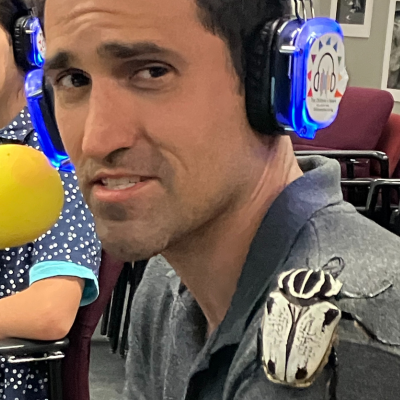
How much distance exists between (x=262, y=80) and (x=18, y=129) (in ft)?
2.71

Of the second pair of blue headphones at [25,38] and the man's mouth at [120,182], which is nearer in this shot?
the man's mouth at [120,182]

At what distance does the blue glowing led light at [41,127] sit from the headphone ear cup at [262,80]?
0.29 meters

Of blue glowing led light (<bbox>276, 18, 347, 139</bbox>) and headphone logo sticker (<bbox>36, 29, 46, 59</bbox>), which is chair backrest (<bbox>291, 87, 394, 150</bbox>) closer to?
headphone logo sticker (<bbox>36, 29, 46, 59</bbox>)

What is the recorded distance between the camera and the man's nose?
2.32 ft

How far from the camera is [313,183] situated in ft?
2.53

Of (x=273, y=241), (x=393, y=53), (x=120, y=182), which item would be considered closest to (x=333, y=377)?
(x=273, y=241)

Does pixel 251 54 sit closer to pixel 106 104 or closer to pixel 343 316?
pixel 106 104

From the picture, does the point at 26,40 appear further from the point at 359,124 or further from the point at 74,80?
the point at 359,124

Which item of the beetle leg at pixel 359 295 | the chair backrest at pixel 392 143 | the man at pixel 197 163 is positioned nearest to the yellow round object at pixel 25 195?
Result: the man at pixel 197 163

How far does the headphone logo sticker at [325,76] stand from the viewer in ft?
2.41

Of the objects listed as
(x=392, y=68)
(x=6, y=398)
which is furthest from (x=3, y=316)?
(x=392, y=68)

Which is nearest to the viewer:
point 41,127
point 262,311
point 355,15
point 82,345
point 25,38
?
point 262,311

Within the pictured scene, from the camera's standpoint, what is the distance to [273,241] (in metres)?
0.74

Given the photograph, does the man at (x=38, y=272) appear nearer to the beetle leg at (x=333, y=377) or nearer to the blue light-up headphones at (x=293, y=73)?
the blue light-up headphones at (x=293, y=73)
